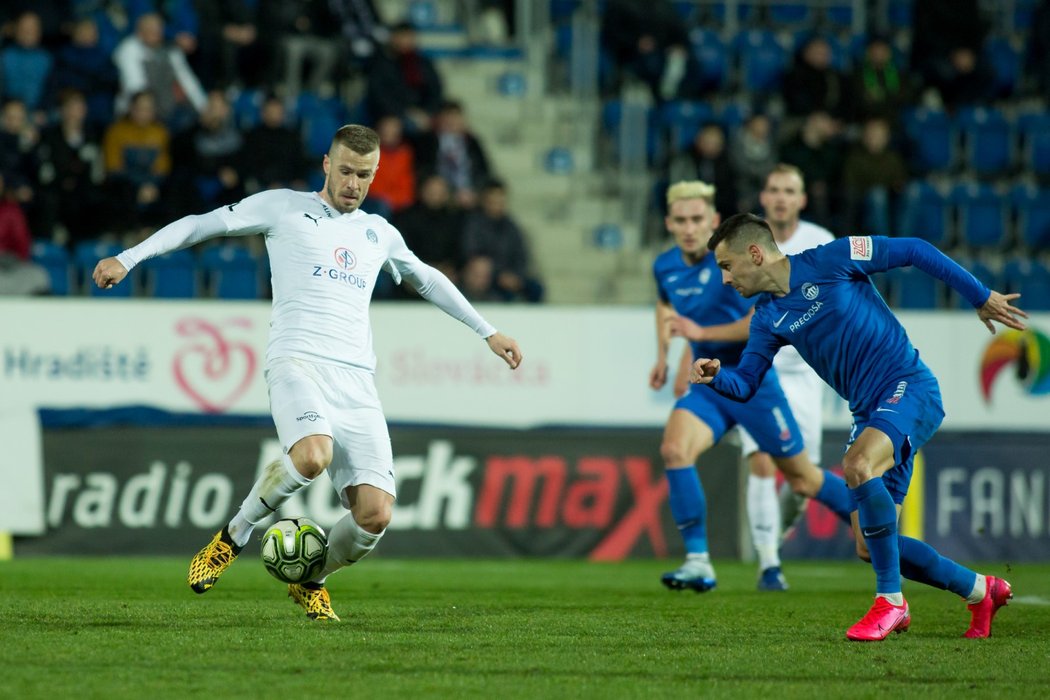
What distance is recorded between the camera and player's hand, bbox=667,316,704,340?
32.2 feet

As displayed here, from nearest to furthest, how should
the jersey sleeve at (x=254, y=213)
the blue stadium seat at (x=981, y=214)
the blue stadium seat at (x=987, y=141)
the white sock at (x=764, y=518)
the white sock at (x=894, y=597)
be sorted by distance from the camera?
the white sock at (x=894, y=597) → the jersey sleeve at (x=254, y=213) → the white sock at (x=764, y=518) → the blue stadium seat at (x=981, y=214) → the blue stadium seat at (x=987, y=141)

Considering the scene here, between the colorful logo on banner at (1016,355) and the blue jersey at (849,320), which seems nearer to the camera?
the blue jersey at (849,320)

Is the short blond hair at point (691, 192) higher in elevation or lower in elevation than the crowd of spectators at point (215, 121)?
lower

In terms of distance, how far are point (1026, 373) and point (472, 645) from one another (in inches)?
436

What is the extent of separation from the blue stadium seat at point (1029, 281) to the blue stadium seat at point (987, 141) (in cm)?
228

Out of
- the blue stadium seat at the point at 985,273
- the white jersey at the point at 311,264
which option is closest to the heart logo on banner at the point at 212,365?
the white jersey at the point at 311,264

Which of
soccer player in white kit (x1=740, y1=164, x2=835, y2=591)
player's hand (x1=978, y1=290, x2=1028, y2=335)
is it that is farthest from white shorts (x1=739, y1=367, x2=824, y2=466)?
player's hand (x1=978, y1=290, x2=1028, y2=335)

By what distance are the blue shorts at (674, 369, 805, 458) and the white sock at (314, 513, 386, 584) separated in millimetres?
3188

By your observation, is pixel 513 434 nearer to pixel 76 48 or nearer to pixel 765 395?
pixel 765 395

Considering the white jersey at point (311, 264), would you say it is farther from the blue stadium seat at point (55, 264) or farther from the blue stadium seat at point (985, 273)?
the blue stadium seat at point (985, 273)

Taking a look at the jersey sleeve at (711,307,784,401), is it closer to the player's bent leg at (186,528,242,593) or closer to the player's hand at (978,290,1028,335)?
the player's hand at (978,290,1028,335)

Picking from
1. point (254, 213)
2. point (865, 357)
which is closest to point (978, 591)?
point (865, 357)

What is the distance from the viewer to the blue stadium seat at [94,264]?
51.7ft

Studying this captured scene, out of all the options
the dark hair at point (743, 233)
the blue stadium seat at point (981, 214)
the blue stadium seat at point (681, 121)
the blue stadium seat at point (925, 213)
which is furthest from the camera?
the blue stadium seat at point (681, 121)
